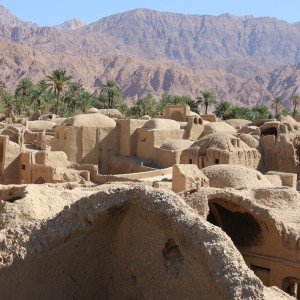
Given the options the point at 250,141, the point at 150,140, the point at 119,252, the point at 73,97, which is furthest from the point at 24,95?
the point at 119,252

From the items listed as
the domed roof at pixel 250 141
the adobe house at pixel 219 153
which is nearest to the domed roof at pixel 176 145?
the domed roof at pixel 250 141

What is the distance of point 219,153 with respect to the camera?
21.7 meters

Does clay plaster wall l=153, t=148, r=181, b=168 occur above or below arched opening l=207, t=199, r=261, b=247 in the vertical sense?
below

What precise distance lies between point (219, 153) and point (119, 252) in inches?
579

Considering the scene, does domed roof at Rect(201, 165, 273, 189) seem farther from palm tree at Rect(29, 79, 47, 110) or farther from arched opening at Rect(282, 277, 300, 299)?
palm tree at Rect(29, 79, 47, 110)

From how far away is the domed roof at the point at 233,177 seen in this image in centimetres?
1603

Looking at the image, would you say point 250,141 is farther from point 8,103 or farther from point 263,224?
point 8,103

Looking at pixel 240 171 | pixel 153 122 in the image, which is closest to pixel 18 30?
pixel 153 122

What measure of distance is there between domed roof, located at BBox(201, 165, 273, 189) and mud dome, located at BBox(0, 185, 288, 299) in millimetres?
8889

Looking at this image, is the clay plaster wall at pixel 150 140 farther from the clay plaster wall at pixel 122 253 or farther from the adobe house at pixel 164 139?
the clay plaster wall at pixel 122 253

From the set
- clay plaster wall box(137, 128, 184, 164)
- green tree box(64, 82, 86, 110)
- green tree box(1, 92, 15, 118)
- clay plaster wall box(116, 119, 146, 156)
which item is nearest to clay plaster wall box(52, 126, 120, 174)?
clay plaster wall box(116, 119, 146, 156)

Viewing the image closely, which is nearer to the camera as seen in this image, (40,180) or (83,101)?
(40,180)

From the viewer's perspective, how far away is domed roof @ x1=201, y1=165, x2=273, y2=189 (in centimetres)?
1603

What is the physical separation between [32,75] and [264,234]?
10534 cm
